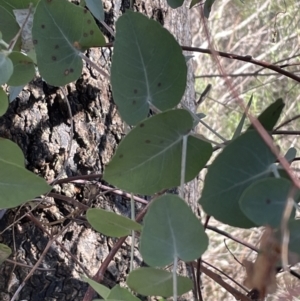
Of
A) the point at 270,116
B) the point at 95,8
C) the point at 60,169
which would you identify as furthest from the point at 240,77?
the point at 270,116

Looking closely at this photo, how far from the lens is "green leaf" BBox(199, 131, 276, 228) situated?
30 centimetres

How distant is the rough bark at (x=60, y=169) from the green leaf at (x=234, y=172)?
0.33 metres

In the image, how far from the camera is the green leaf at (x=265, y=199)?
28 centimetres

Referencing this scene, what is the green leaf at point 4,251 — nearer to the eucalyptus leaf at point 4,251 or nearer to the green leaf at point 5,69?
the eucalyptus leaf at point 4,251

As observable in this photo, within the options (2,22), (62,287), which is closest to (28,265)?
(62,287)

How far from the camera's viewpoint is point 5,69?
1.10ft

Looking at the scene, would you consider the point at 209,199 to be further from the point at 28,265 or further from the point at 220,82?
the point at 220,82

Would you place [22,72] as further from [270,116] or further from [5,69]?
[270,116]

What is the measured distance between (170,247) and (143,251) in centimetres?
2

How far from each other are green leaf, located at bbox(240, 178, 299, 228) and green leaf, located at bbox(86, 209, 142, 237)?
8 centimetres

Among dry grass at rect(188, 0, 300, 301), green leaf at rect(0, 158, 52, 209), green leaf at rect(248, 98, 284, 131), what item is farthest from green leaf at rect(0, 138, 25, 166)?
dry grass at rect(188, 0, 300, 301)

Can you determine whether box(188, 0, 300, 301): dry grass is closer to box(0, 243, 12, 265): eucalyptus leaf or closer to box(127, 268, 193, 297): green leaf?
box(0, 243, 12, 265): eucalyptus leaf

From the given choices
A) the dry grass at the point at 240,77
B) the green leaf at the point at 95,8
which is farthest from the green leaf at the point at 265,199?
the dry grass at the point at 240,77

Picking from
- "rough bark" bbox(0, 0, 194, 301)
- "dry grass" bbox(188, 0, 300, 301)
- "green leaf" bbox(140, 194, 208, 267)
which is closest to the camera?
"green leaf" bbox(140, 194, 208, 267)
